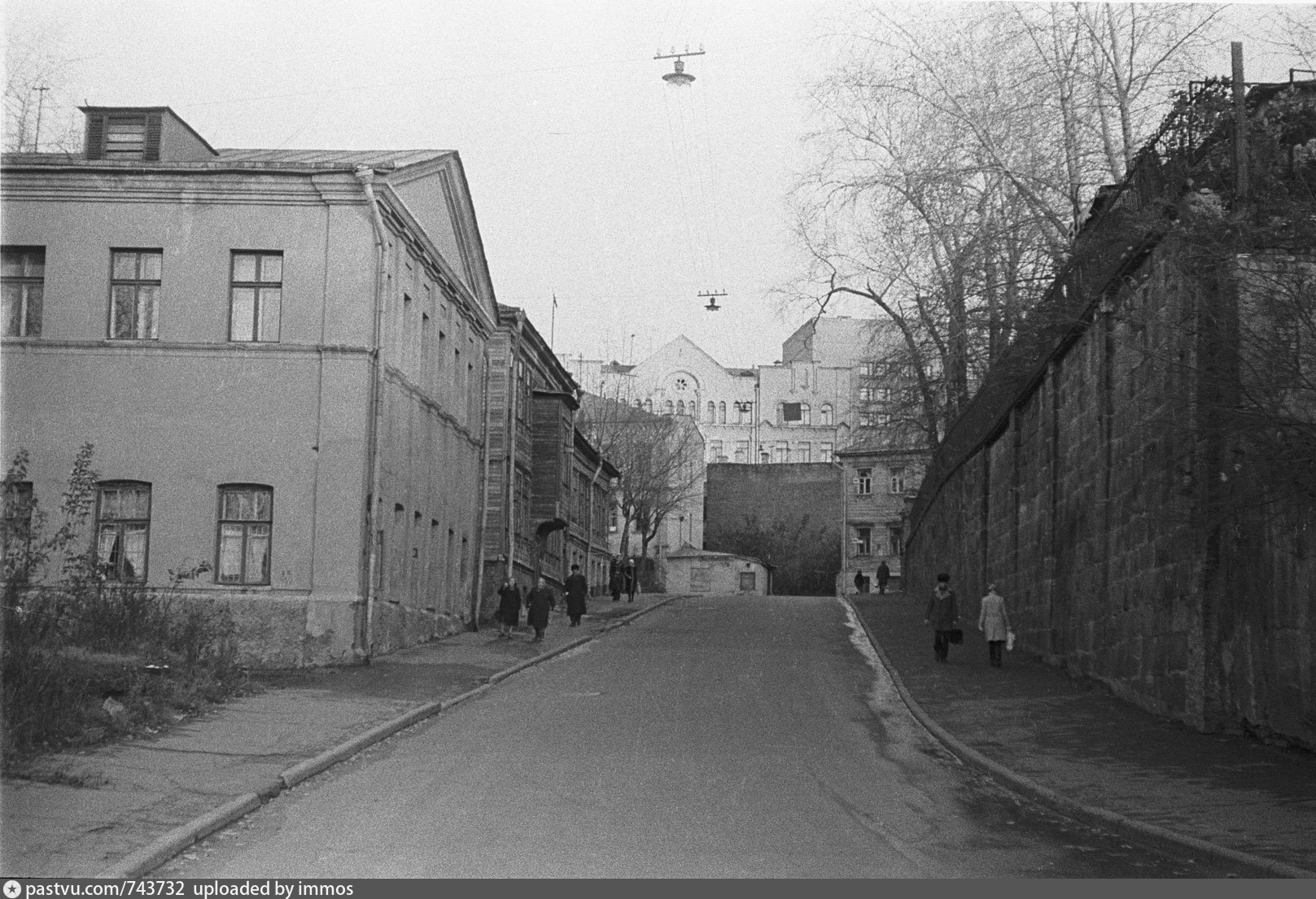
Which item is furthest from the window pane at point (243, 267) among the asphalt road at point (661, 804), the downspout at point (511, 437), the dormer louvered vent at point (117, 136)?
the downspout at point (511, 437)

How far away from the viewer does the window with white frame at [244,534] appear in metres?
26.2

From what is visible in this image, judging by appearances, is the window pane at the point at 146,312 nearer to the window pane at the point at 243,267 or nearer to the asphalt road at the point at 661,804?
the window pane at the point at 243,267

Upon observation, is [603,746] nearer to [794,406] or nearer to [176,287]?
[176,287]

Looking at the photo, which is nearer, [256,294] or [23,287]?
[23,287]

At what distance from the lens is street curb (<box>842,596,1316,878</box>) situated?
10812 mm

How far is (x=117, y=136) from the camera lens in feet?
94.0

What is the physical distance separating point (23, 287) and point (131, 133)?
3739 mm

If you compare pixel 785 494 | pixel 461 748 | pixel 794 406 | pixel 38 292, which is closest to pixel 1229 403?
pixel 461 748

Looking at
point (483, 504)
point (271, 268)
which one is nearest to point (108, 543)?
point (271, 268)

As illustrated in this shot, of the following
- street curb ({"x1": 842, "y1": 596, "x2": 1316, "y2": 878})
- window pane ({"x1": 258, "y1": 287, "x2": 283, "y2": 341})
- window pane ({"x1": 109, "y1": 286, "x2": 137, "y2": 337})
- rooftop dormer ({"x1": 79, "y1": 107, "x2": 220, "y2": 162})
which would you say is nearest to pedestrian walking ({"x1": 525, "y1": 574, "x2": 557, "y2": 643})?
window pane ({"x1": 258, "y1": 287, "x2": 283, "y2": 341})

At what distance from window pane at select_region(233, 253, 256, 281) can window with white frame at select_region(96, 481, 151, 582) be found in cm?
388

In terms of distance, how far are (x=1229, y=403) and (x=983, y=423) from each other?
18414 millimetres

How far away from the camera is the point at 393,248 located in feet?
92.4

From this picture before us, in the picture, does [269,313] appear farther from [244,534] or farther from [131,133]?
[131,133]
